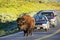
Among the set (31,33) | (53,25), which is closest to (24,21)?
(31,33)

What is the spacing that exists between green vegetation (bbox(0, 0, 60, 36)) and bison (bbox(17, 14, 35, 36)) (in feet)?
0.47

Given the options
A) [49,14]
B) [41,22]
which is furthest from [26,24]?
[49,14]

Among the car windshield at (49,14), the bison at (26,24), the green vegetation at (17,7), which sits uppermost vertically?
the green vegetation at (17,7)

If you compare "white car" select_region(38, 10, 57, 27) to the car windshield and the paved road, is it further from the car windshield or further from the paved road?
the paved road

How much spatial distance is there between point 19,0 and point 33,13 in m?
0.34

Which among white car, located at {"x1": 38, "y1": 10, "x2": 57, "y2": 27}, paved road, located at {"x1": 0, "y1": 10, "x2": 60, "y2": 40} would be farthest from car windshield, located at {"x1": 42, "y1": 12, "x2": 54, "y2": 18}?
paved road, located at {"x1": 0, "y1": 10, "x2": 60, "y2": 40}

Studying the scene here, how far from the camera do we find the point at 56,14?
14.7ft

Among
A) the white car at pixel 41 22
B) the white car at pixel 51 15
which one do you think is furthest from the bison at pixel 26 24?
the white car at pixel 51 15

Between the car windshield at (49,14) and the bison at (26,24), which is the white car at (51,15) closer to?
the car windshield at (49,14)

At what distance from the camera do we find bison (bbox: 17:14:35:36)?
4.15 metres

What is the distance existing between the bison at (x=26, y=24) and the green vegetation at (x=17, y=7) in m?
0.14

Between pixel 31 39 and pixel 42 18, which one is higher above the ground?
pixel 42 18

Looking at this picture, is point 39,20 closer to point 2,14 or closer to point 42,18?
point 42,18

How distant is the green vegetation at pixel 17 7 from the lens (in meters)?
4.24
